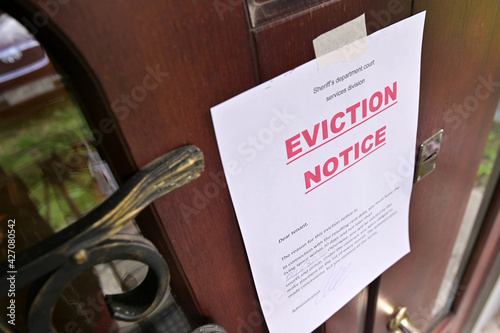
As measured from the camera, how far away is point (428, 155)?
61 cm

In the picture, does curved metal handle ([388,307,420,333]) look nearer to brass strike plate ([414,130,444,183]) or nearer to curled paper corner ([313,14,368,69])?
brass strike plate ([414,130,444,183])

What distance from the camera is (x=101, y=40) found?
10.6 inches

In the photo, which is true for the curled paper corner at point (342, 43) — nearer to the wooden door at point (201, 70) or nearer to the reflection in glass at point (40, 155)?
the wooden door at point (201, 70)

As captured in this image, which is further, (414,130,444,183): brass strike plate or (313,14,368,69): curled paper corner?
(414,130,444,183): brass strike plate

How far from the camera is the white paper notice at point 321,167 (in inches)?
15.3

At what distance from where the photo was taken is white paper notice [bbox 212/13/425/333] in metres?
0.39

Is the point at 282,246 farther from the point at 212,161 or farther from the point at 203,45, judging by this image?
the point at 203,45

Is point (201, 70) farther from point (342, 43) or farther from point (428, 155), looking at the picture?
point (428, 155)

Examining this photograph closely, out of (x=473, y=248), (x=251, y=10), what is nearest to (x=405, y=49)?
(x=251, y=10)

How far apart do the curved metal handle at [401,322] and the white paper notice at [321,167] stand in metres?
0.33
